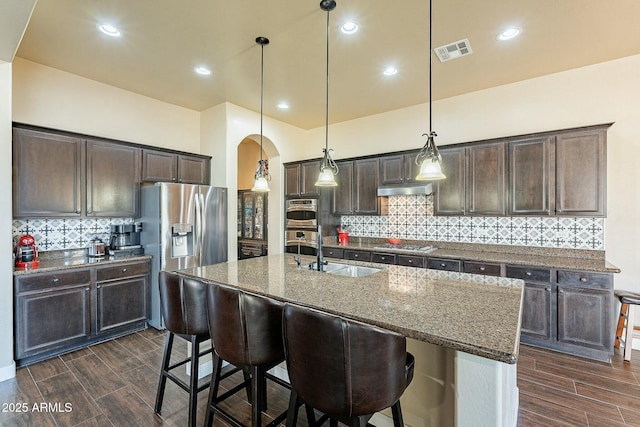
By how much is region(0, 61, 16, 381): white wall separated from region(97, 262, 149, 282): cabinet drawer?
29.6 inches

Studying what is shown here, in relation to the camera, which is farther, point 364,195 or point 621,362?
point 364,195

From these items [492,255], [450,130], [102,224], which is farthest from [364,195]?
[102,224]

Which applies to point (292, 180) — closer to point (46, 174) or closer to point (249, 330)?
point (46, 174)

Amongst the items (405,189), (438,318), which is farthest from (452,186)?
(438,318)

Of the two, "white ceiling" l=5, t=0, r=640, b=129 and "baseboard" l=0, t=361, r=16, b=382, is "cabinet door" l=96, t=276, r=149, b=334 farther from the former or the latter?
"white ceiling" l=5, t=0, r=640, b=129

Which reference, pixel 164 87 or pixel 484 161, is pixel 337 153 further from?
pixel 164 87

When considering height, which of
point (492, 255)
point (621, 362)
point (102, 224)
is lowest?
point (621, 362)

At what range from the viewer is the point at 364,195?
4.79 m

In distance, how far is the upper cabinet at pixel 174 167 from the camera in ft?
13.3

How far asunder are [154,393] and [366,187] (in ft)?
12.0

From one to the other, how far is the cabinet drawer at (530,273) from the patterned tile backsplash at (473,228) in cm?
67

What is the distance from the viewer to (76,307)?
3.12 meters

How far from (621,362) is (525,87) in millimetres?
3156

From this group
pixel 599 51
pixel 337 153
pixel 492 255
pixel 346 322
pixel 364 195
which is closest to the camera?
pixel 346 322
